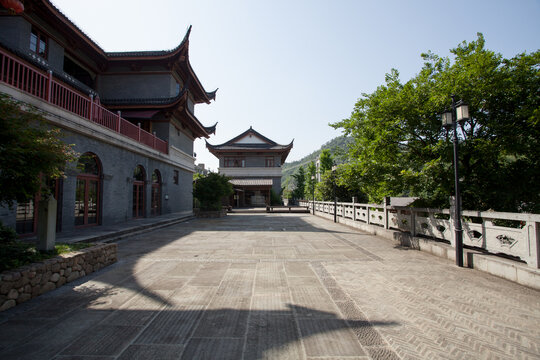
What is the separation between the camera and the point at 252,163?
32.3m

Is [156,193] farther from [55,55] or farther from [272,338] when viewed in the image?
[272,338]

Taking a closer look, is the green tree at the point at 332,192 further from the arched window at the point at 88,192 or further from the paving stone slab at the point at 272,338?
the paving stone slab at the point at 272,338

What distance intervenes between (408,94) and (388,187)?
2.53 meters

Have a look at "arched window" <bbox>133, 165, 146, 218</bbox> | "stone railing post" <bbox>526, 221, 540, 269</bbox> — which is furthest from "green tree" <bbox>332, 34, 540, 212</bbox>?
"arched window" <bbox>133, 165, 146, 218</bbox>

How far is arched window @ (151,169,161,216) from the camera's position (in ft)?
46.1

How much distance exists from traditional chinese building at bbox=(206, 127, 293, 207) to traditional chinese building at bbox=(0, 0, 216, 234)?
11.9 metres

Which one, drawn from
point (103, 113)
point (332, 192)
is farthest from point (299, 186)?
point (103, 113)

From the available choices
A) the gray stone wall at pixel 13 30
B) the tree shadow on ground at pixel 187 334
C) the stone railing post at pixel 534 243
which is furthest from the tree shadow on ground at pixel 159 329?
the gray stone wall at pixel 13 30

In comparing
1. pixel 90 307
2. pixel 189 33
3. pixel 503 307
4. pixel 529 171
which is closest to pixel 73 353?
pixel 90 307

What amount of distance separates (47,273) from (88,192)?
20.4ft

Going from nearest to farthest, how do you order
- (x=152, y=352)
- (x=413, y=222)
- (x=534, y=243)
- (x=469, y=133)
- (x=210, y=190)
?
(x=152, y=352)
(x=534, y=243)
(x=469, y=133)
(x=413, y=222)
(x=210, y=190)

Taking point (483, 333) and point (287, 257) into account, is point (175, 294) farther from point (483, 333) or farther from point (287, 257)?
point (483, 333)

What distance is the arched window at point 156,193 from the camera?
14047 millimetres

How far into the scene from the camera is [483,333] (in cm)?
259
